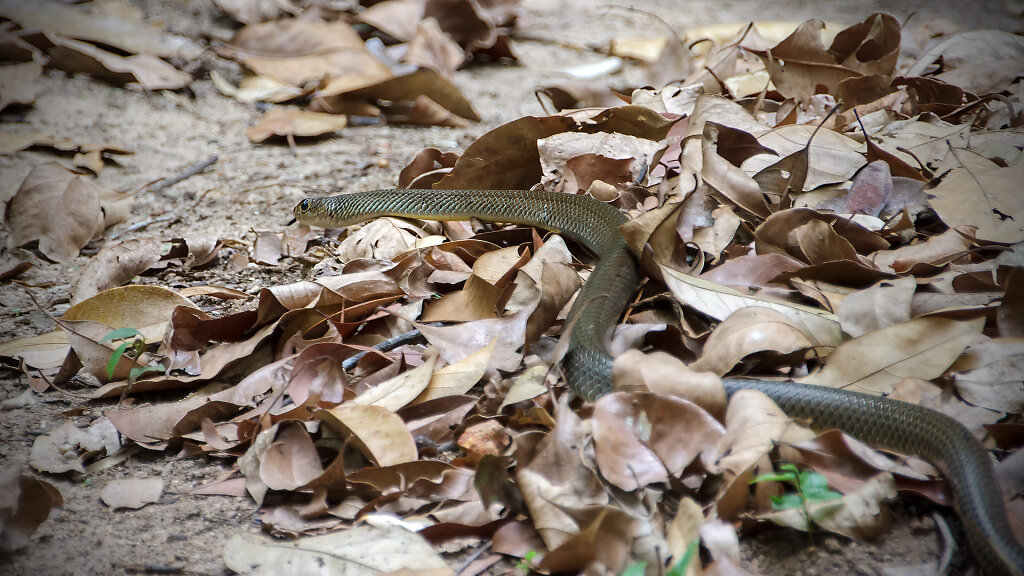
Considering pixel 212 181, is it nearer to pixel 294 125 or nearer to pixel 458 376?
pixel 294 125

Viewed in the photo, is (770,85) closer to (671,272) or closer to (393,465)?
(671,272)

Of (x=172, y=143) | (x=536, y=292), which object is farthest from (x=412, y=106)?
(x=536, y=292)

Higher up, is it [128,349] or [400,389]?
[400,389]

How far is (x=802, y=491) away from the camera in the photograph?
167 cm

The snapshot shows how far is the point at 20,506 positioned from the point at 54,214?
2231 millimetres

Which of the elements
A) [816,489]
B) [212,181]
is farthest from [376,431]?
[212,181]

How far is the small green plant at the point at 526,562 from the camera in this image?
5.53 feet

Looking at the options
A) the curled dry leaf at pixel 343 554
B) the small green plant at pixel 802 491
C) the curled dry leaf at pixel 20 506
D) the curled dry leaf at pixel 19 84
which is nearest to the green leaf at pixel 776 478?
the small green plant at pixel 802 491

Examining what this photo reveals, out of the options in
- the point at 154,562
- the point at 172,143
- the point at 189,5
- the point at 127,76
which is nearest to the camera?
the point at 154,562

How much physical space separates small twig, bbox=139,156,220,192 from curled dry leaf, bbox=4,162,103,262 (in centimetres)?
34

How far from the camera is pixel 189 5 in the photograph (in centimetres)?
586

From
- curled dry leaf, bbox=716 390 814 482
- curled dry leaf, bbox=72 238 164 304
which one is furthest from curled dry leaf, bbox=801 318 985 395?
curled dry leaf, bbox=72 238 164 304

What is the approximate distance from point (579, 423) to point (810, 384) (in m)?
0.66

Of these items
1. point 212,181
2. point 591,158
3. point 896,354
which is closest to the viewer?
point 896,354
